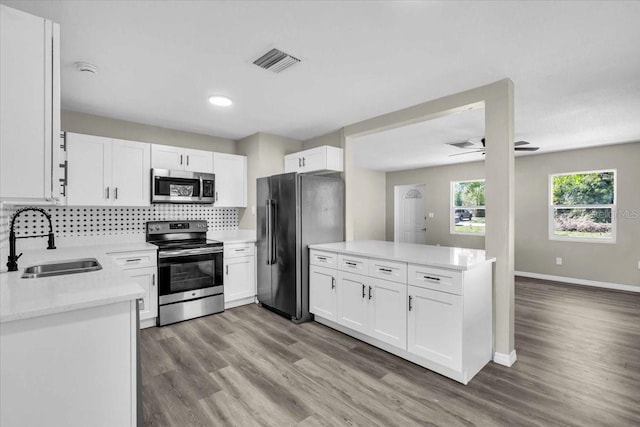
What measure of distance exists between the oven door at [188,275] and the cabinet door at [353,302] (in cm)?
163

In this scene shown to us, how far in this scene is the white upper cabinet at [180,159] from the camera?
368 centimetres

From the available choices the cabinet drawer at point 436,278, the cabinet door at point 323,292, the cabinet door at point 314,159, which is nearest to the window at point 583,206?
the cabinet door at point 314,159

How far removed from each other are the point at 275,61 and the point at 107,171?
2.40 metres

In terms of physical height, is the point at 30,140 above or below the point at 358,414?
above

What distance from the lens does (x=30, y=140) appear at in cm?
134

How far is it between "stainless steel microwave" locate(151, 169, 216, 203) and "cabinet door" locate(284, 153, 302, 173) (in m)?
1.08

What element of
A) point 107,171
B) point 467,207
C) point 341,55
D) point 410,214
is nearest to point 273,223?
point 107,171

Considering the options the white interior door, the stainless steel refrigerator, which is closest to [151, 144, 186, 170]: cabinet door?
the stainless steel refrigerator

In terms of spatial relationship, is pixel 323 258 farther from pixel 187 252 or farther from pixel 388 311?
pixel 187 252

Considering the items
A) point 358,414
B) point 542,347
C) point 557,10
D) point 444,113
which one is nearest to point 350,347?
point 358,414

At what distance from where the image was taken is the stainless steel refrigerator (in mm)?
3488

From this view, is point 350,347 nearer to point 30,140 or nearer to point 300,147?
point 30,140

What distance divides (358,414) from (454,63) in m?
2.63

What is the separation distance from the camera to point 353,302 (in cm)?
298
